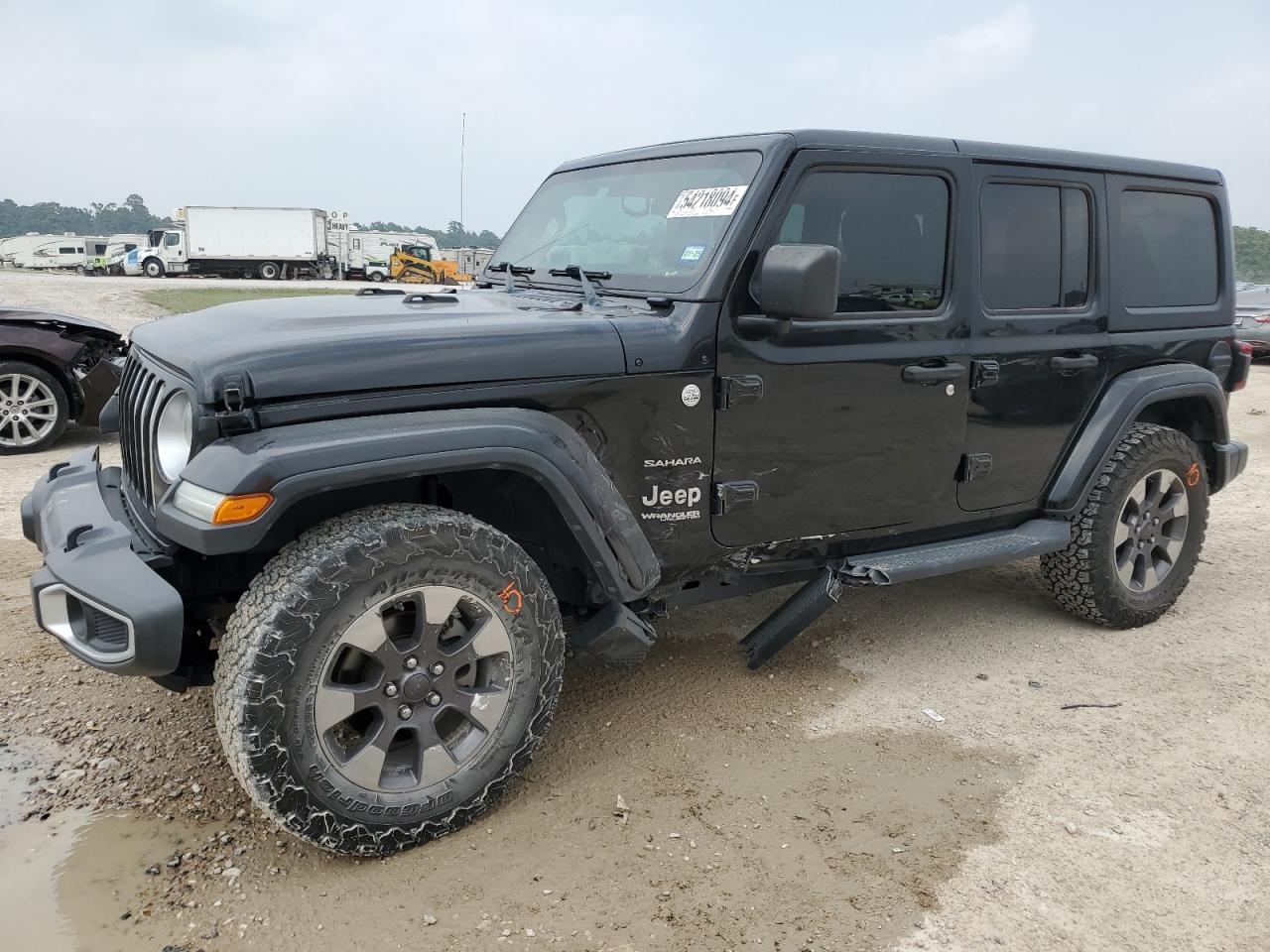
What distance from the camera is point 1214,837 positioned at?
2902 mm

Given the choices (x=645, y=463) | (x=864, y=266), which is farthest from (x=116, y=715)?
(x=864, y=266)

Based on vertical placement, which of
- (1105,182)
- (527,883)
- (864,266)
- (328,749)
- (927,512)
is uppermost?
(1105,182)

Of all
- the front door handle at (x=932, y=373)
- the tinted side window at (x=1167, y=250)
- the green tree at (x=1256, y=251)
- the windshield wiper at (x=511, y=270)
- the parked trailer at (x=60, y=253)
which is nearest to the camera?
the front door handle at (x=932, y=373)

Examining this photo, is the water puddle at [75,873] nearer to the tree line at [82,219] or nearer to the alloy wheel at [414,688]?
the alloy wheel at [414,688]

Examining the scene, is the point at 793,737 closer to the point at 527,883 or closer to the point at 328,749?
the point at 527,883

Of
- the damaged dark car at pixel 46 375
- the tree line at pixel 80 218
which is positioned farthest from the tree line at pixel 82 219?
the damaged dark car at pixel 46 375

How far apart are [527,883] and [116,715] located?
68.7 inches

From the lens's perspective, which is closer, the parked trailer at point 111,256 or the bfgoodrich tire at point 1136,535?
the bfgoodrich tire at point 1136,535

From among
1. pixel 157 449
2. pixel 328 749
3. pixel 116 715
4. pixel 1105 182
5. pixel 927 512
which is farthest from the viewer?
pixel 1105 182

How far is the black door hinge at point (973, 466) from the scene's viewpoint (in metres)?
3.90

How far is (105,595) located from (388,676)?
0.73m

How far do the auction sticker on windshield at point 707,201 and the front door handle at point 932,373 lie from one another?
2.97 ft

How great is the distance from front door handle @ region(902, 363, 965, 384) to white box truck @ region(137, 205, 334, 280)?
39164mm

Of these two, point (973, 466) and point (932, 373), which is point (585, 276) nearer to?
point (932, 373)
